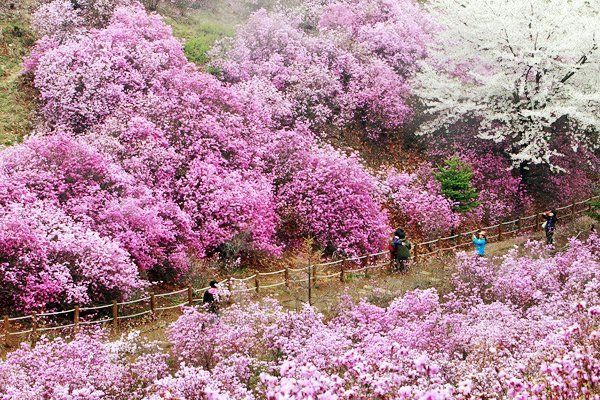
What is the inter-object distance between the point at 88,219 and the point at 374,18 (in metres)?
22.3

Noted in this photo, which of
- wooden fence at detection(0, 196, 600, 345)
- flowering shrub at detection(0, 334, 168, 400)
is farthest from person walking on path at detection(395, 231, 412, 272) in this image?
flowering shrub at detection(0, 334, 168, 400)

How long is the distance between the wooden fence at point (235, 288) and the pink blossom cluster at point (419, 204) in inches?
30.1

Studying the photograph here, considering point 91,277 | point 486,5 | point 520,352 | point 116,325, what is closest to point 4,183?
point 91,277

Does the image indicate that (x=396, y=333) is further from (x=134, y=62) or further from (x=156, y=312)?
(x=134, y=62)

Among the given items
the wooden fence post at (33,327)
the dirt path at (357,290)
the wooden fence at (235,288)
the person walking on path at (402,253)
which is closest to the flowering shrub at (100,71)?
the wooden fence at (235,288)

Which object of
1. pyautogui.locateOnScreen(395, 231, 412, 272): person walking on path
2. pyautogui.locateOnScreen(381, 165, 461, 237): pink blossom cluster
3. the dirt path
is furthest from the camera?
pyautogui.locateOnScreen(381, 165, 461, 237): pink blossom cluster

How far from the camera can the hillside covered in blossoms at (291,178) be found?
11.9 meters

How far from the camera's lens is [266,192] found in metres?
22.5

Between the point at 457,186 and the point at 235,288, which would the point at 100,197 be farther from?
the point at 457,186

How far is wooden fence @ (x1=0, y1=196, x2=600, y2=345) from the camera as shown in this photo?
1520 centimetres

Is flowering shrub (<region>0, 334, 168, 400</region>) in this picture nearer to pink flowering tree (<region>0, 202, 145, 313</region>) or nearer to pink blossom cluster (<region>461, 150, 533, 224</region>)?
pink flowering tree (<region>0, 202, 145, 313</region>)

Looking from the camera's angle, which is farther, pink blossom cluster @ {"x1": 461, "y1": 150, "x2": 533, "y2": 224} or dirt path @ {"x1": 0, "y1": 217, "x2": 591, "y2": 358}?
pink blossom cluster @ {"x1": 461, "y1": 150, "x2": 533, "y2": 224}

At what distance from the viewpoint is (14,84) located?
1022 inches

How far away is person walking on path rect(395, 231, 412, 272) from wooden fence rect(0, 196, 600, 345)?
0.47m
